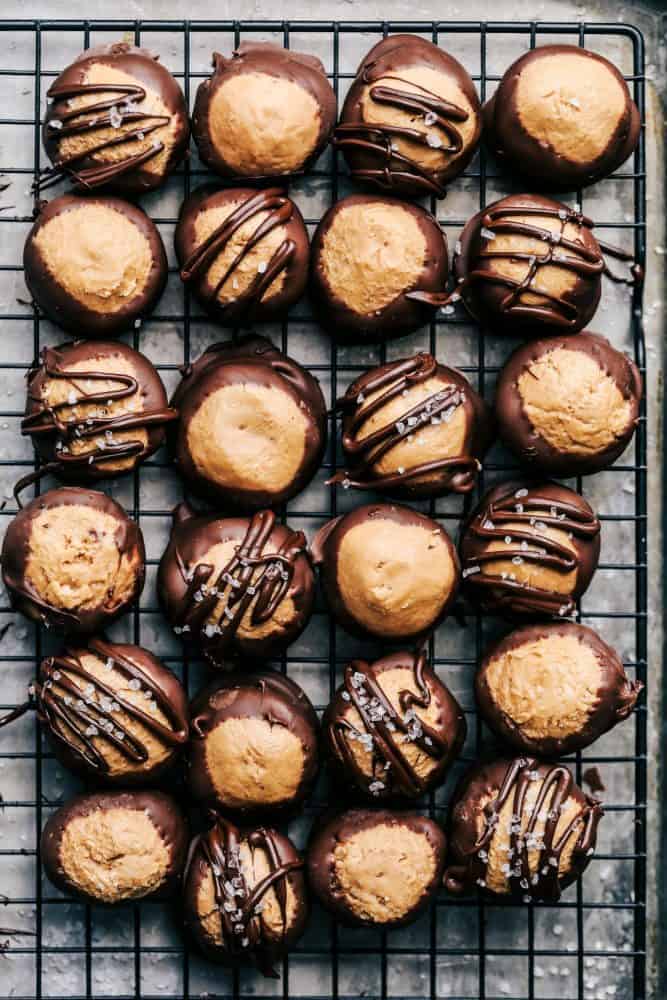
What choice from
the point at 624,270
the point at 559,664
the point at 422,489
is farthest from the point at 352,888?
the point at 624,270

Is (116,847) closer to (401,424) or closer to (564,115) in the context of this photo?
(401,424)

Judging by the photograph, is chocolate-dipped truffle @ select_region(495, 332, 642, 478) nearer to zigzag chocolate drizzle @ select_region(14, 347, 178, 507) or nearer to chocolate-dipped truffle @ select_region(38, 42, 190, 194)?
zigzag chocolate drizzle @ select_region(14, 347, 178, 507)

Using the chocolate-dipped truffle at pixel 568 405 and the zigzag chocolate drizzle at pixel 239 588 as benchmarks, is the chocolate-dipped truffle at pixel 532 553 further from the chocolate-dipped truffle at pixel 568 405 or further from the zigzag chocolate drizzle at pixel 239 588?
the zigzag chocolate drizzle at pixel 239 588

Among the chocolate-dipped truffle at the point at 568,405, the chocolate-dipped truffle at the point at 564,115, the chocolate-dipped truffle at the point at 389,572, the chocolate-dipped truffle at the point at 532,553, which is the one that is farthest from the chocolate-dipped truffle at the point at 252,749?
the chocolate-dipped truffle at the point at 564,115

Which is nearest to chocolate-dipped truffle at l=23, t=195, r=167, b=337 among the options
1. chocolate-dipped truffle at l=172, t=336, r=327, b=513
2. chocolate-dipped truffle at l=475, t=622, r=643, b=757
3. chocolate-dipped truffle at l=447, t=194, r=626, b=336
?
chocolate-dipped truffle at l=172, t=336, r=327, b=513

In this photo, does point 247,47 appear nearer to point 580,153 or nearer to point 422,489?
point 580,153

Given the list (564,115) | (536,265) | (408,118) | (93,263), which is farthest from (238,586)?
(564,115)
